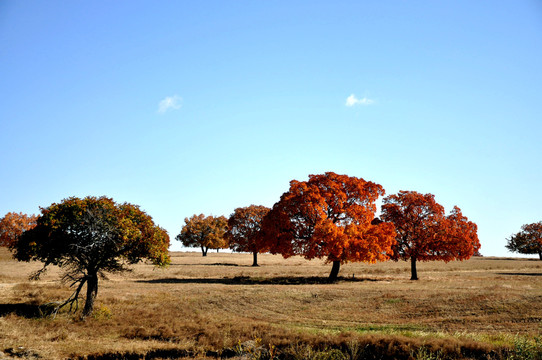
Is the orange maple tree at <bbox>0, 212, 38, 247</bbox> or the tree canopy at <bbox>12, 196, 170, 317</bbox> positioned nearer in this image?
the tree canopy at <bbox>12, 196, 170, 317</bbox>

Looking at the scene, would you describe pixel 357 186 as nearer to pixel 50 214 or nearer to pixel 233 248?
pixel 50 214

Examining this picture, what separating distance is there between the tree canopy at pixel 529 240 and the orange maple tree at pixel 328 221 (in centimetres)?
9788

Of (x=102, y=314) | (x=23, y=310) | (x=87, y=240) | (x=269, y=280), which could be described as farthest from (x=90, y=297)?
(x=269, y=280)

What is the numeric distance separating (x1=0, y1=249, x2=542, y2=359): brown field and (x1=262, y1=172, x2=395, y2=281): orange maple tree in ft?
30.4

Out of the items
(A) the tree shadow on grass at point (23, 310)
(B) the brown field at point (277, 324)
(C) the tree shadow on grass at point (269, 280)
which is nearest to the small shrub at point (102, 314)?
(B) the brown field at point (277, 324)

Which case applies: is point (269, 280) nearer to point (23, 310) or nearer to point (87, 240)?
point (87, 240)

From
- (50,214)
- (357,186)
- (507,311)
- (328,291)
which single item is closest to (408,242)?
(357,186)

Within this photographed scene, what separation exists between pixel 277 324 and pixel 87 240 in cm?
1383

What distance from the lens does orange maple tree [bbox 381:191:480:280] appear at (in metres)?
51.2

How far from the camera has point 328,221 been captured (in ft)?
149

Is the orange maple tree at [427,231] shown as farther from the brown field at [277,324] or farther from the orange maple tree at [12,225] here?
the orange maple tree at [12,225]

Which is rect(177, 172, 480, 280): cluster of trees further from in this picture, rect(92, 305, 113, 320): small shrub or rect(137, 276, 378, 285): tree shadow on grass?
rect(92, 305, 113, 320): small shrub

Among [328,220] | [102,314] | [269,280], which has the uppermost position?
[328,220]

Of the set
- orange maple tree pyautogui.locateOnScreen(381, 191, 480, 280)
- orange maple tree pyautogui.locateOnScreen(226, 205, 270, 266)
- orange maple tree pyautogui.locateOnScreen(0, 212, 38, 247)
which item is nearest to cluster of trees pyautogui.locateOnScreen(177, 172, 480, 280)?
orange maple tree pyautogui.locateOnScreen(381, 191, 480, 280)
